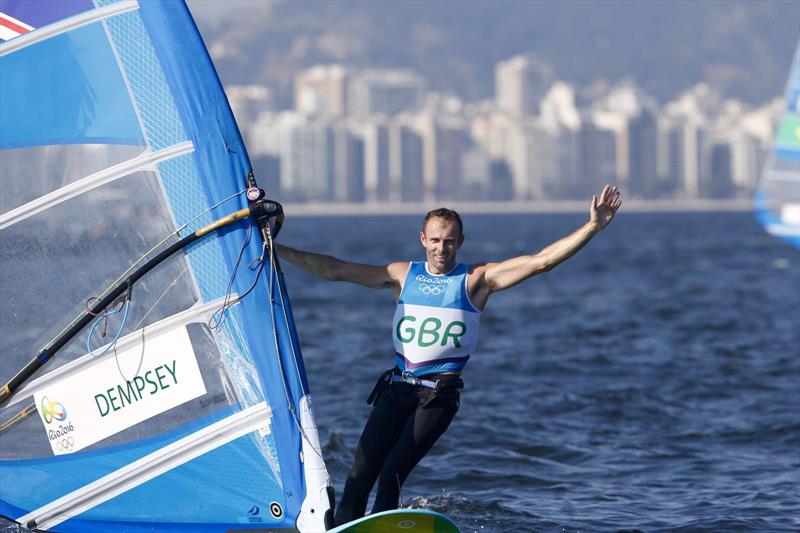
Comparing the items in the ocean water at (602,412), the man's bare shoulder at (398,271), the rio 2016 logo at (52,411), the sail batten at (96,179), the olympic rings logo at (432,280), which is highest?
the sail batten at (96,179)

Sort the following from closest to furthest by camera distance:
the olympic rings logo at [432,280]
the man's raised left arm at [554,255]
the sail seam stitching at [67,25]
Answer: the man's raised left arm at [554,255] → the sail seam stitching at [67,25] → the olympic rings logo at [432,280]

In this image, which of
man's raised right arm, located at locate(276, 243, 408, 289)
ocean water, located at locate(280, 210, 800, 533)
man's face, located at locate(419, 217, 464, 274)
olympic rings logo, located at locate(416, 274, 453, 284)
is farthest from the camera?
ocean water, located at locate(280, 210, 800, 533)

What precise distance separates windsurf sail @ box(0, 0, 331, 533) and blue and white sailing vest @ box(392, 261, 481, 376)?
52 cm

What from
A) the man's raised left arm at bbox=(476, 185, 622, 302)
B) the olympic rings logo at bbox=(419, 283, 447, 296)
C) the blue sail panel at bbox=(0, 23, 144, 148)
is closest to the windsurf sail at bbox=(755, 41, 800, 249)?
the man's raised left arm at bbox=(476, 185, 622, 302)

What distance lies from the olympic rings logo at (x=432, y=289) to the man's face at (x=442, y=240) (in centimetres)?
9

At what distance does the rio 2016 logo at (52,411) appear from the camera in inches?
241

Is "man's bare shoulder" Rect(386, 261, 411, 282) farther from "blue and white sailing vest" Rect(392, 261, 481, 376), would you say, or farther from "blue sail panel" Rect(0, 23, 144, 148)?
"blue sail panel" Rect(0, 23, 144, 148)

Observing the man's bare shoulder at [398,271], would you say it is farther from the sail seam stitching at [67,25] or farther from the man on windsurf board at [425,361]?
the sail seam stitching at [67,25]

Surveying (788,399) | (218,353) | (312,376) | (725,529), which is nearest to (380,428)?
(218,353)

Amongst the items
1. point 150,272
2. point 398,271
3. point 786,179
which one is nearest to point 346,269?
point 398,271

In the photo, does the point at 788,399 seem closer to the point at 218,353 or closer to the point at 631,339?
the point at 631,339

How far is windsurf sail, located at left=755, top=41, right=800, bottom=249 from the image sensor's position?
1526cm

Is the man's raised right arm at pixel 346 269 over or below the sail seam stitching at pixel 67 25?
below

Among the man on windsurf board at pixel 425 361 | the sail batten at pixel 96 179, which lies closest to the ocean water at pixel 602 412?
the man on windsurf board at pixel 425 361
